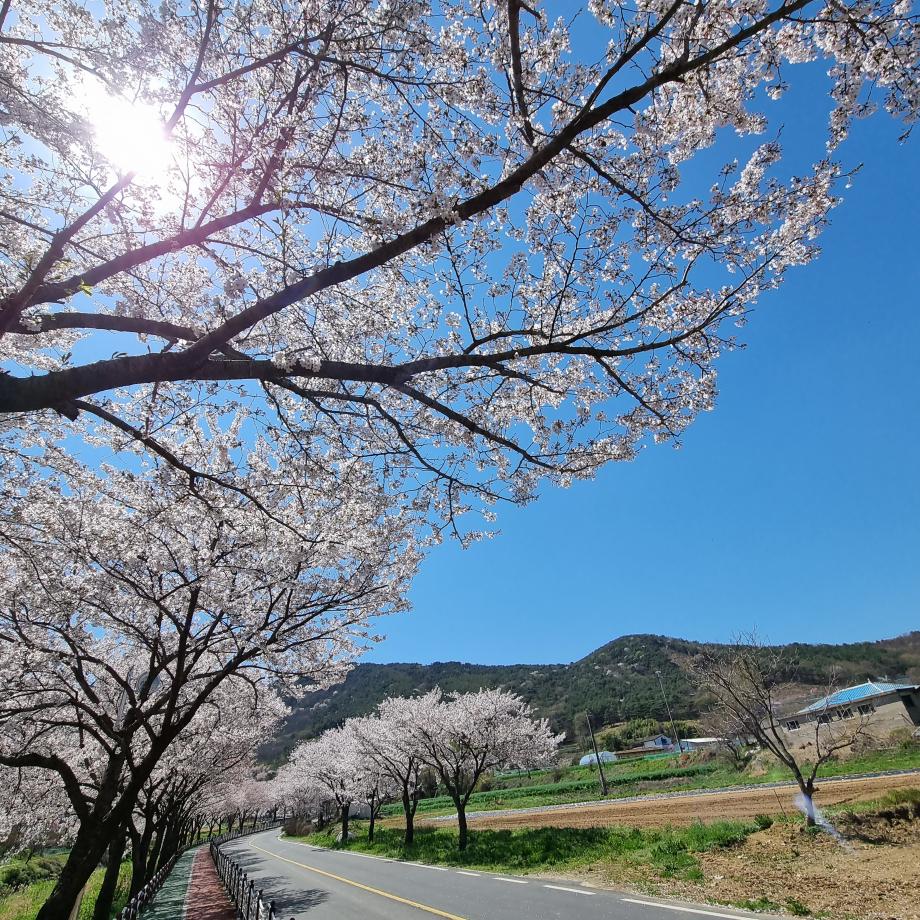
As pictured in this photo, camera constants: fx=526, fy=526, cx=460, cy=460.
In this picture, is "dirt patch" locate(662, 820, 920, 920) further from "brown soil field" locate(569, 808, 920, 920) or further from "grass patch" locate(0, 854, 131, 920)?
"grass patch" locate(0, 854, 131, 920)

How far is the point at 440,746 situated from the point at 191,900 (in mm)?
11011

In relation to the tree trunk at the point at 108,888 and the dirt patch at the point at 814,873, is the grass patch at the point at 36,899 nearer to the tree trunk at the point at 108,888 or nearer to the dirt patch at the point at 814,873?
the tree trunk at the point at 108,888

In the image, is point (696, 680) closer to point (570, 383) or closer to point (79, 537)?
point (570, 383)

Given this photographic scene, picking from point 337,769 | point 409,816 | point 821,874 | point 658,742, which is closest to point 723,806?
point 821,874

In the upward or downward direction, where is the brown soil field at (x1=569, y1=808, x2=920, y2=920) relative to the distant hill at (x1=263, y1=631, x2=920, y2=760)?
downward

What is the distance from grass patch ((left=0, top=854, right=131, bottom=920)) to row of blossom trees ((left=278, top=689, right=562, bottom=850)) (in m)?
12.4

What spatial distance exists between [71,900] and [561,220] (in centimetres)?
1116

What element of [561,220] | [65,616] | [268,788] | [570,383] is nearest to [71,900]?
[65,616]

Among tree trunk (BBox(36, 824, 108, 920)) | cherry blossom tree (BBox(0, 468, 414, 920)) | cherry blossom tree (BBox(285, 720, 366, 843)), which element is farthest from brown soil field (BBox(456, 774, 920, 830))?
tree trunk (BBox(36, 824, 108, 920))

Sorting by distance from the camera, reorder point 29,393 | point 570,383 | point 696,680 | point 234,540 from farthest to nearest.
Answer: point 696,680 < point 234,540 < point 570,383 < point 29,393

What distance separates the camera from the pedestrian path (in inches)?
545

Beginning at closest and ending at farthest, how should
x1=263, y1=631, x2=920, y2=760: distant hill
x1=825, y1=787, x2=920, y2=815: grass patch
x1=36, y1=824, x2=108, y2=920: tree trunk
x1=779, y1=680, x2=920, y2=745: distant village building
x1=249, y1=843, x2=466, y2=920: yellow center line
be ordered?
x1=36, y1=824, x2=108, y2=920: tree trunk < x1=249, y1=843, x2=466, y2=920: yellow center line < x1=825, y1=787, x2=920, y2=815: grass patch < x1=779, y1=680, x2=920, y2=745: distant village building < x1=263, y1=631, x2=920, y2=760: distant hill

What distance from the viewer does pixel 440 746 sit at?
2491cm

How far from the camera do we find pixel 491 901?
11.6 meters
